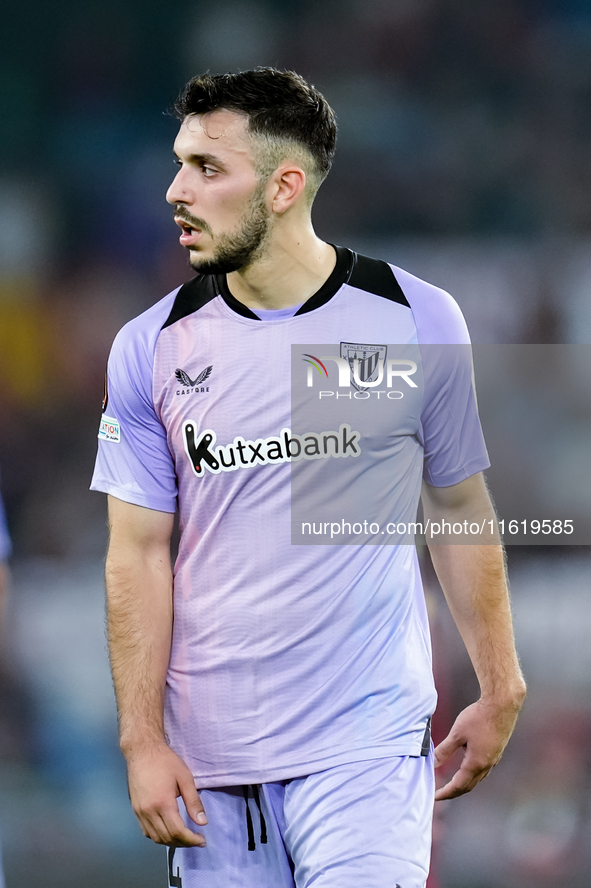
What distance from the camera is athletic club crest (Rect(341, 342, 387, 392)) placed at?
1.86 m

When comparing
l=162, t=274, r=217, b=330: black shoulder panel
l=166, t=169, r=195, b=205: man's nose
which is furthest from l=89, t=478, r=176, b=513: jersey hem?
l=166, t=169, r=195, b=205: man's nose

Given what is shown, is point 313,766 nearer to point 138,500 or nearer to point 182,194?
point 138,500

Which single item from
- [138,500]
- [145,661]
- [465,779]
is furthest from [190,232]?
[465,779]

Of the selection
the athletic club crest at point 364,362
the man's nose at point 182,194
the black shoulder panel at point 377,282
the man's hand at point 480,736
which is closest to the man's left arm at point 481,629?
the man's hand at point 480,736

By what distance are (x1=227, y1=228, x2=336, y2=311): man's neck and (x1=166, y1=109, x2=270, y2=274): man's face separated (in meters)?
0.06

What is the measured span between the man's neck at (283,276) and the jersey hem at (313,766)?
819 millimetres

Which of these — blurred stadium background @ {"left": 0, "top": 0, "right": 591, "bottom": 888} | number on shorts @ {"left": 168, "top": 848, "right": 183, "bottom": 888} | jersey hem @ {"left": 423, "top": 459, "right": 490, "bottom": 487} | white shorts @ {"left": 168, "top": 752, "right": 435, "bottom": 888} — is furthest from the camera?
blurred stadium background @ {"left": 0, "top": 0, "right": 591, "bottom": 888}

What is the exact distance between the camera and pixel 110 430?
6.15 feet

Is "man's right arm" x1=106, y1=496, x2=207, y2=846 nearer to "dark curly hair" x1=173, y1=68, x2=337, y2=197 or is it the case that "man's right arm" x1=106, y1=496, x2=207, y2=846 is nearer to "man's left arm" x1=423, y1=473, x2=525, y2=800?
"man's left arm" x1=423, y1=473, x2=525, y2=800

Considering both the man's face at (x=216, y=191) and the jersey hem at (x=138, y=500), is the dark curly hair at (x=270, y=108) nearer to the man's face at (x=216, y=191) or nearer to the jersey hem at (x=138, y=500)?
the man's face at (x=216, y=191)

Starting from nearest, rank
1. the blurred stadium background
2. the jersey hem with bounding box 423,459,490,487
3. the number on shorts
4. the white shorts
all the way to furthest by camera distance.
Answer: the white shorts < the number on shorts < the jersey hem with bounding box 423,459,490,487 < the blurred stadium background

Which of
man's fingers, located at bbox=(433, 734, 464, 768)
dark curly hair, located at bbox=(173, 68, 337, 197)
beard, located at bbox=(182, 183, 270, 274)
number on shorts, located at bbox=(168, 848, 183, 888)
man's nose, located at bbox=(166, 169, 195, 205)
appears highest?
dark curly hair, located at bbox=(173, 68, 337, 197)

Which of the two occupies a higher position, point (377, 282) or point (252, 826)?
point (377, 282)

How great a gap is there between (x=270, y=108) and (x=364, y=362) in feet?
1.64
